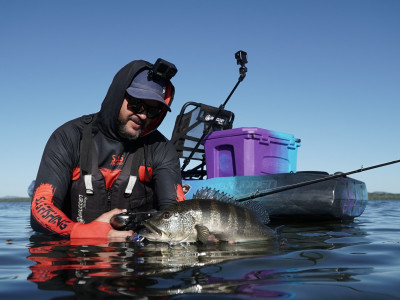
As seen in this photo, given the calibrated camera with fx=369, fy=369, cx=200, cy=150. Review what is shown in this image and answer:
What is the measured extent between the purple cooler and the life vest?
2815 mm

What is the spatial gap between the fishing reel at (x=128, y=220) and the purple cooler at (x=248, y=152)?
379 cm

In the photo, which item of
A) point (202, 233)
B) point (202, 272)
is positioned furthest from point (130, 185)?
point (202, 272)

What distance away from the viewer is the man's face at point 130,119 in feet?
15.9

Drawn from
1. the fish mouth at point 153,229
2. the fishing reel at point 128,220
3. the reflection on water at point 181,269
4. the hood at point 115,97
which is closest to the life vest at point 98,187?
the hood at point 115,97

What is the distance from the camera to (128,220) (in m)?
3.71

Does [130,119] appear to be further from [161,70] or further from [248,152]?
[248,152]

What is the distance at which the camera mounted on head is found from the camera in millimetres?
4809

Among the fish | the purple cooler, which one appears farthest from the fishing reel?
the purple cooler

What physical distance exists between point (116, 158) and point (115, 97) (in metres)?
0.83

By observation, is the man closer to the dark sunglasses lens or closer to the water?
the dark sunglasses lens

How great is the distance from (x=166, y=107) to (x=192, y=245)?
204 cm

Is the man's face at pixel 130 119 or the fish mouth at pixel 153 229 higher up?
the man's face at pixel 130 119

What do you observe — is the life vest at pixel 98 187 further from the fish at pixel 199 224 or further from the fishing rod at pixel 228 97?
the fishing rod at pixel 228 97

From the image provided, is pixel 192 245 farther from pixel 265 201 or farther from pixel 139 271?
pixel 265 201
